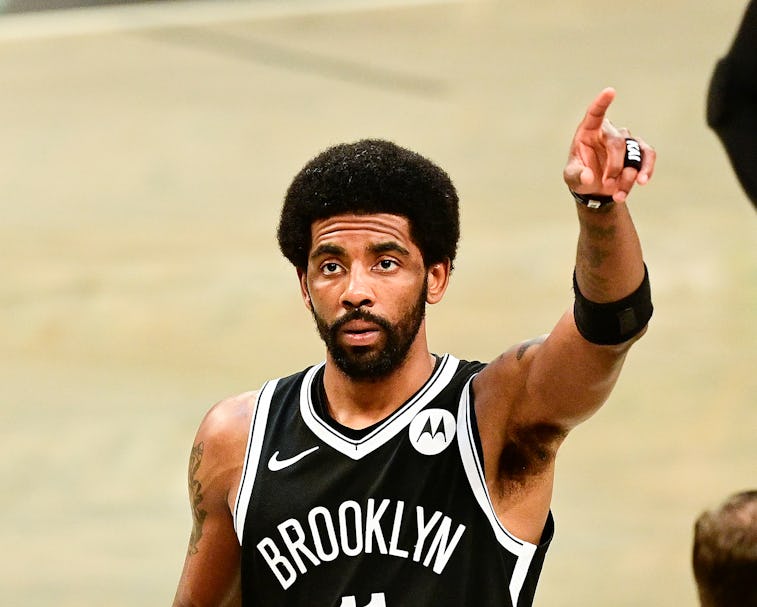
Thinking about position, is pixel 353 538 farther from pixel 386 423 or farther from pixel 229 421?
pixel 229 421

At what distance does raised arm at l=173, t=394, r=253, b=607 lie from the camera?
322 centimetres

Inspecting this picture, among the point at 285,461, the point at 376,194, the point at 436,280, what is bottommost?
the point at 285,461

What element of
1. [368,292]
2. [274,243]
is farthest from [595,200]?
[274,243]

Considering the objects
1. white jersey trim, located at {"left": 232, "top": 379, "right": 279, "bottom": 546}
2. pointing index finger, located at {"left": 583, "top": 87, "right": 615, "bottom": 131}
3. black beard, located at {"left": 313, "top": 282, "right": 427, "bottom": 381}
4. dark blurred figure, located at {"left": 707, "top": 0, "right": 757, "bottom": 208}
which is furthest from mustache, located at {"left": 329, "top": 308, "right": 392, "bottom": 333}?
dark blurred figure, located at {"left": 707, "top": 0, "right": 757, "bottom": 208}

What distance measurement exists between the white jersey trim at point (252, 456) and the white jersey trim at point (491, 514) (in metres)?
0.55

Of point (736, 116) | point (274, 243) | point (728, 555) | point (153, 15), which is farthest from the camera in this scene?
point (153, 15)

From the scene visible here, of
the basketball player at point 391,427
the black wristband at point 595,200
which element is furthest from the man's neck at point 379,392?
the black wristband at point 595,200

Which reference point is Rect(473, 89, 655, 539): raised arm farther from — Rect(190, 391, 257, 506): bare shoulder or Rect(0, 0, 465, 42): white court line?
Rect(0, 0, 465, 42): white court line

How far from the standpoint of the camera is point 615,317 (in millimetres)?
2611

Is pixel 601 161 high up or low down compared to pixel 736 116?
up

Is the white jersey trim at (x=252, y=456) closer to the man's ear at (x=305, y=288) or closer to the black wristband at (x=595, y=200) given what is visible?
the man's ear at (x=305, y=288)

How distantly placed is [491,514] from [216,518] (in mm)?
775

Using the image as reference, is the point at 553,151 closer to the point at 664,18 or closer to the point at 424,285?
the point at 664,18

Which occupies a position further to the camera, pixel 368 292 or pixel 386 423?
pixel 386 423
